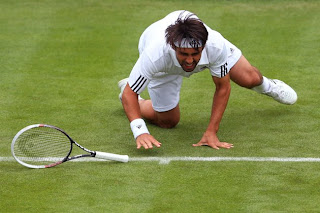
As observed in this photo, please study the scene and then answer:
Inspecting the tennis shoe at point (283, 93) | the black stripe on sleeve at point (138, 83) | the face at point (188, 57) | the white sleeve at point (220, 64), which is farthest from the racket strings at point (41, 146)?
the tennis shoe at point (283, 93)

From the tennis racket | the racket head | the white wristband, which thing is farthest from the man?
the racket head

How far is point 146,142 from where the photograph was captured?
29.0ft

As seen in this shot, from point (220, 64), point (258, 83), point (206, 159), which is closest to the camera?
point (206, 159)

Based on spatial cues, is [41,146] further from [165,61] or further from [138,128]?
[165,61]

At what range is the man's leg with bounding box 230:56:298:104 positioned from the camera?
32.8ft

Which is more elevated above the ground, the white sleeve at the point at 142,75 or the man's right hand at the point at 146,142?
the white sleeve at the point at 142,75

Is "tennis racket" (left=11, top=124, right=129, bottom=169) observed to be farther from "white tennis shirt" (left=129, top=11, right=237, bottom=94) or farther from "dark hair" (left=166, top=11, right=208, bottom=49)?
"dark hair" (left=166, top=11, right=208, bottom=49)

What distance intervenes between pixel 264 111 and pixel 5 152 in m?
3.20

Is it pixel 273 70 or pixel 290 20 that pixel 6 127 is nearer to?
pixel 273 70

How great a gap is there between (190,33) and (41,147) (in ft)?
6.13

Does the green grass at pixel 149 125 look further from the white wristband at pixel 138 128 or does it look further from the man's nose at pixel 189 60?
the man's nose at pixel 189 60

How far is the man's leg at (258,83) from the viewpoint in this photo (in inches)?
393

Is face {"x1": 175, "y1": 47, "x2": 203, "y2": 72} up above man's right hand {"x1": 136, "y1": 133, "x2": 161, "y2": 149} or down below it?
above

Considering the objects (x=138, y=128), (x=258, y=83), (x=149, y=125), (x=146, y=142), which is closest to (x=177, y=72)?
(x=138, y=128)
